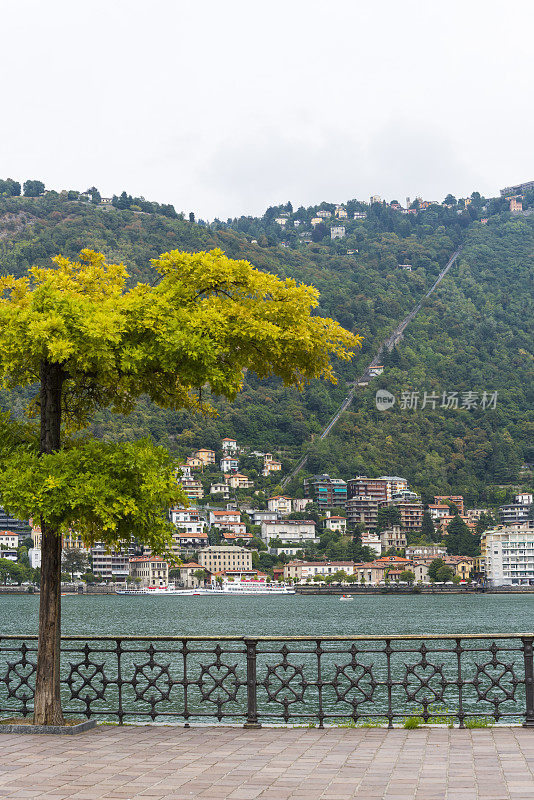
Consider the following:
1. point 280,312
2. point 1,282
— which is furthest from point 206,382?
point 1,282

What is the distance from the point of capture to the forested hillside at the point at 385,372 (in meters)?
149

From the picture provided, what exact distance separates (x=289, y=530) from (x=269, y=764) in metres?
131

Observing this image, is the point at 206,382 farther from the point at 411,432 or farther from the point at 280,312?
the point at 411,432

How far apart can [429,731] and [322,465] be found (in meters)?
142

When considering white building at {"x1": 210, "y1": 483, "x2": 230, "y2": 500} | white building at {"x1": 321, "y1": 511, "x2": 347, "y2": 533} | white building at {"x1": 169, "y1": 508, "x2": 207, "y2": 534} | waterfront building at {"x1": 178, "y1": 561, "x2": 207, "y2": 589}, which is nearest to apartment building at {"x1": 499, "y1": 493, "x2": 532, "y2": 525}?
white building at {"x1": 321, "y1": 511, "x2": 347, "y2": 533}

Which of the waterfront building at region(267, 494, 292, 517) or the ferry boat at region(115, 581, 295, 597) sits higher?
the waterfront building at region(267, 494, 292, 517)

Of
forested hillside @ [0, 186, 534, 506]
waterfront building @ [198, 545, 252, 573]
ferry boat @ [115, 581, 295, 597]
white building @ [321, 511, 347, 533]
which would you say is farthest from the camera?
forested hillside @ [0, 186, 534, 506]

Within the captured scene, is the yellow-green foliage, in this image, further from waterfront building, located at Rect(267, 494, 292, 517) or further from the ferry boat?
waterfront building, located at Rect(267, 494, 292, 517)

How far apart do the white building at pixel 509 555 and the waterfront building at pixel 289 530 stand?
26.4 metres

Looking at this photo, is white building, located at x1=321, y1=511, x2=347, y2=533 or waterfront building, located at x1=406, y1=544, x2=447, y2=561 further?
white building, located at x1=321, y1=511, x2=347, y2=533

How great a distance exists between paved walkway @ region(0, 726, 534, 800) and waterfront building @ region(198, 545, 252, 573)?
121434 mm

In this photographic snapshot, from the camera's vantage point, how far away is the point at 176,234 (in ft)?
613

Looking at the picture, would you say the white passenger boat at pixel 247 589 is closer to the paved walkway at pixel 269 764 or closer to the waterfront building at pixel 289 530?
the waterfront building at pixel 289 530

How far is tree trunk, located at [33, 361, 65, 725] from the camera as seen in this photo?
946cm
